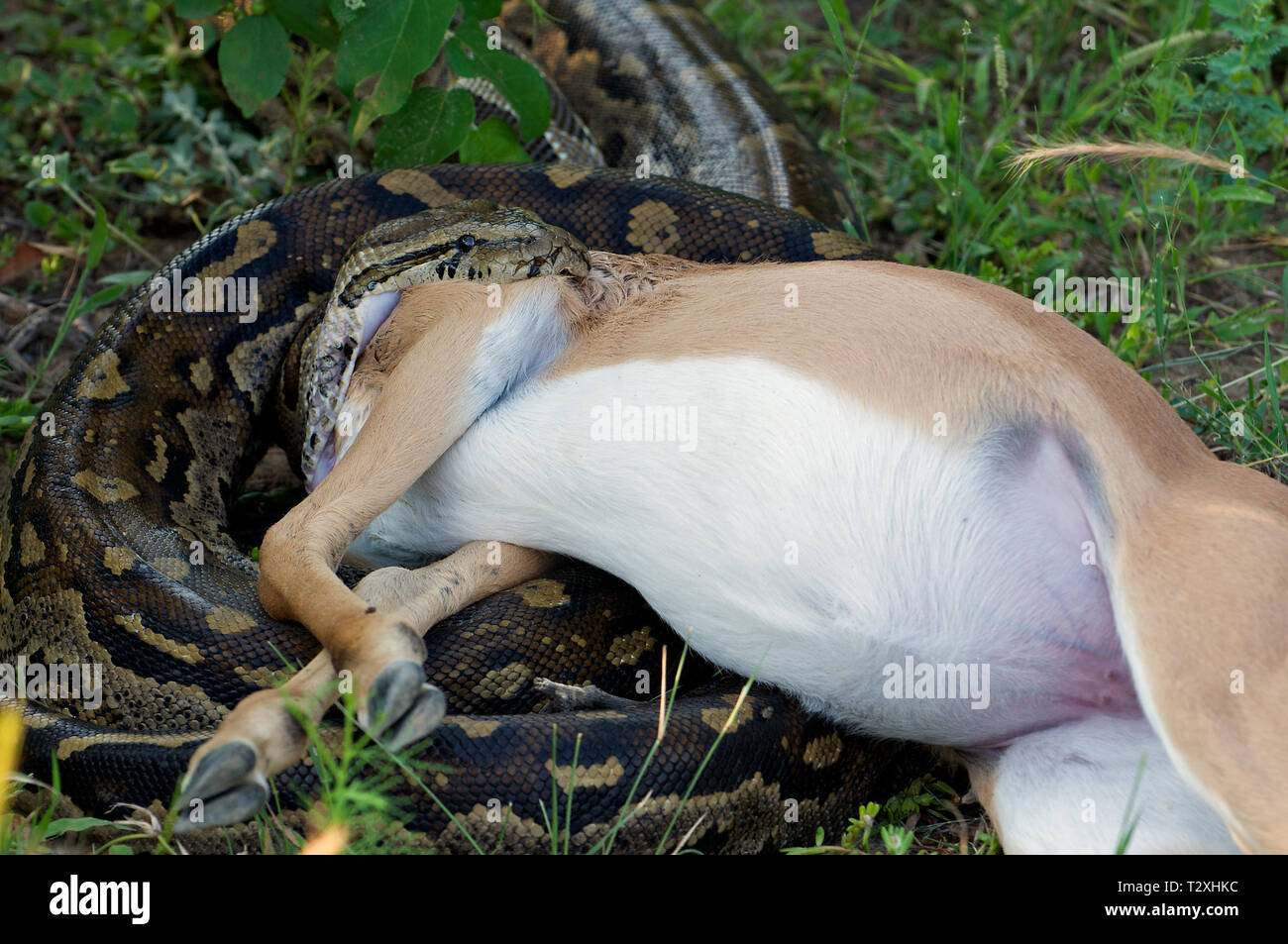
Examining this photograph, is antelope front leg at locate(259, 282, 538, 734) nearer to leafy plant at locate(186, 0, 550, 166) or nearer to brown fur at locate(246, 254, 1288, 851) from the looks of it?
brown fur at locate(246, 254, 1288, 851)

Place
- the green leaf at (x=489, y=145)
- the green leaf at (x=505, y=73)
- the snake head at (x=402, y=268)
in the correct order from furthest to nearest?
1. the green leaf at (x=489, y=145)
2. the green leaf at (x=505, y=73)
3. the snake head at (x=402, y=268)

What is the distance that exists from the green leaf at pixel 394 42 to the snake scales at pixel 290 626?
63 centimetres

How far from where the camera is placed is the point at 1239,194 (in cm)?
575

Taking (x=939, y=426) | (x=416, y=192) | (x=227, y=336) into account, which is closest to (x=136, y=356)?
(x=227, y=336)

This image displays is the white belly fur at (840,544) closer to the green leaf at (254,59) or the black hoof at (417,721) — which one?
the black hoof at (417,721)

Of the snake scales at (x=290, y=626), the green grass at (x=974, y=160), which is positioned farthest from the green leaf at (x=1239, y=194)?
the snake scales at (x=290, y=626)

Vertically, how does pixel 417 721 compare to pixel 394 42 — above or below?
below

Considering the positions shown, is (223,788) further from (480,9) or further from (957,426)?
(480,9)

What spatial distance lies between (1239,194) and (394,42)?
365cm

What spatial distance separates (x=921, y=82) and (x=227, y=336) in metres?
4.02

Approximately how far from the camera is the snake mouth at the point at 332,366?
14.9 feet

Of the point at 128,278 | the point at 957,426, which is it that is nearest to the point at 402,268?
the point at 957,426

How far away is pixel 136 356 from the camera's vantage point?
4.96m
